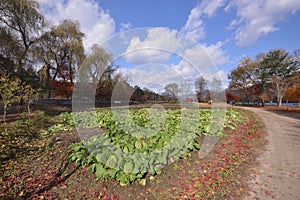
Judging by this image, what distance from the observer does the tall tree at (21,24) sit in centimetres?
1284

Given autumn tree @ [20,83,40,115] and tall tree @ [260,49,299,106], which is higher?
tall tree @ [260,49,299,106]

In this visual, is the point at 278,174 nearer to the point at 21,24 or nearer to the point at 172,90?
the point at 172,90

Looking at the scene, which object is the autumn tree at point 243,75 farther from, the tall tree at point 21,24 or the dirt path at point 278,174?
the tall tree at point 21,24

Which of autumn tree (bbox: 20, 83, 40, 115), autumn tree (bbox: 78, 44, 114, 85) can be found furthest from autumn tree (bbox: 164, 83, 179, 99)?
autumn tree (bbox: 78, 44, 114, 85)

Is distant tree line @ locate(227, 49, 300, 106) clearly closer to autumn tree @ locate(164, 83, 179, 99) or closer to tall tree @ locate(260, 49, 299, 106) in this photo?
tall tree @ locate(260, 49, 299, 106)

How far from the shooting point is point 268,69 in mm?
28203

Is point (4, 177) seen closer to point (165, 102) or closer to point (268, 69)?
point (165, 102)

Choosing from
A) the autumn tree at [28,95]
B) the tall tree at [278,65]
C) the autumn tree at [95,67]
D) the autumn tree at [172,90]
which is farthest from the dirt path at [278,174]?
the tall tree at [278,65]

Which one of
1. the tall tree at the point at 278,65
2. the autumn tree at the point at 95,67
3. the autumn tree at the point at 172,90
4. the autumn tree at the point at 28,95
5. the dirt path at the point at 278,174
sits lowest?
the dirt path at the point at 278,174

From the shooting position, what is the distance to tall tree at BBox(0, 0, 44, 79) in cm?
1284

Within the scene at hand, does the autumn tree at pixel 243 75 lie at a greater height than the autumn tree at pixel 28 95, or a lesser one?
greater

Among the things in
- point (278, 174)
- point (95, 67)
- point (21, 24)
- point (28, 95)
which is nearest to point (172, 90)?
point (278, 174)

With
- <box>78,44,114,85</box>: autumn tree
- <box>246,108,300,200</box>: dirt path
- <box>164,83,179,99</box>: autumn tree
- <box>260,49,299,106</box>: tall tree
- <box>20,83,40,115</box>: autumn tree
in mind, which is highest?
<box>260,49,299,106</box>: tall tree

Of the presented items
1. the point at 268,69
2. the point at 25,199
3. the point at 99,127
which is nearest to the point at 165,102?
the point at 99,127
